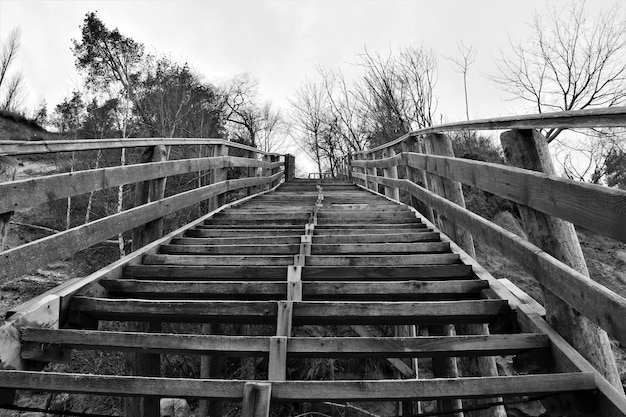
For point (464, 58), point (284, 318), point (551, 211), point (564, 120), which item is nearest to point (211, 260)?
point (284, 318)

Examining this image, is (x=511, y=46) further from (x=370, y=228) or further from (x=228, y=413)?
(x=228, y=413)

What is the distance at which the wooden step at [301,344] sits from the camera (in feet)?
5.75


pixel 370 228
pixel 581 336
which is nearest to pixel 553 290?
pixel 581 336

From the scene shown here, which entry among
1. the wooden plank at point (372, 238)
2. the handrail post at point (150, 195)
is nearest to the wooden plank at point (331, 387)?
the handrail post at point (150, 195)

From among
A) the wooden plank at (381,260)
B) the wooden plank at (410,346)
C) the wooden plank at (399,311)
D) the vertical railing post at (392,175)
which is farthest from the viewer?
the vertical railing post at (392,175)

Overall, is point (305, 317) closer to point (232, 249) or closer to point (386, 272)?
point (386, 272)

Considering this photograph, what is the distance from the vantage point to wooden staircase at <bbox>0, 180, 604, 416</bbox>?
150cm

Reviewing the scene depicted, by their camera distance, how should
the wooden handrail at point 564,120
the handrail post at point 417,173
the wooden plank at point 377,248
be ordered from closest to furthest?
the wooden handrail at point 564,120 < the wooden plank at point 377,248 < the handrail post at point 417,173

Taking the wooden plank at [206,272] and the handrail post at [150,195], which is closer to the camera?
the wooden plank at [206,272]

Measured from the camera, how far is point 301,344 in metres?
1.76

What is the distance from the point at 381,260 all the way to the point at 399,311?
0.83 meters

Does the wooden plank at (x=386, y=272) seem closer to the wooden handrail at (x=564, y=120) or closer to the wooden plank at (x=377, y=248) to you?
the wooden plank at (x=377, y=248)

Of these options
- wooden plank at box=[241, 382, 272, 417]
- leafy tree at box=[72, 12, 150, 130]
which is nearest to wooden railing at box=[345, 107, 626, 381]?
wooden plank at box=[241, 382, 272, 417]

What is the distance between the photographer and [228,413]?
973cm
